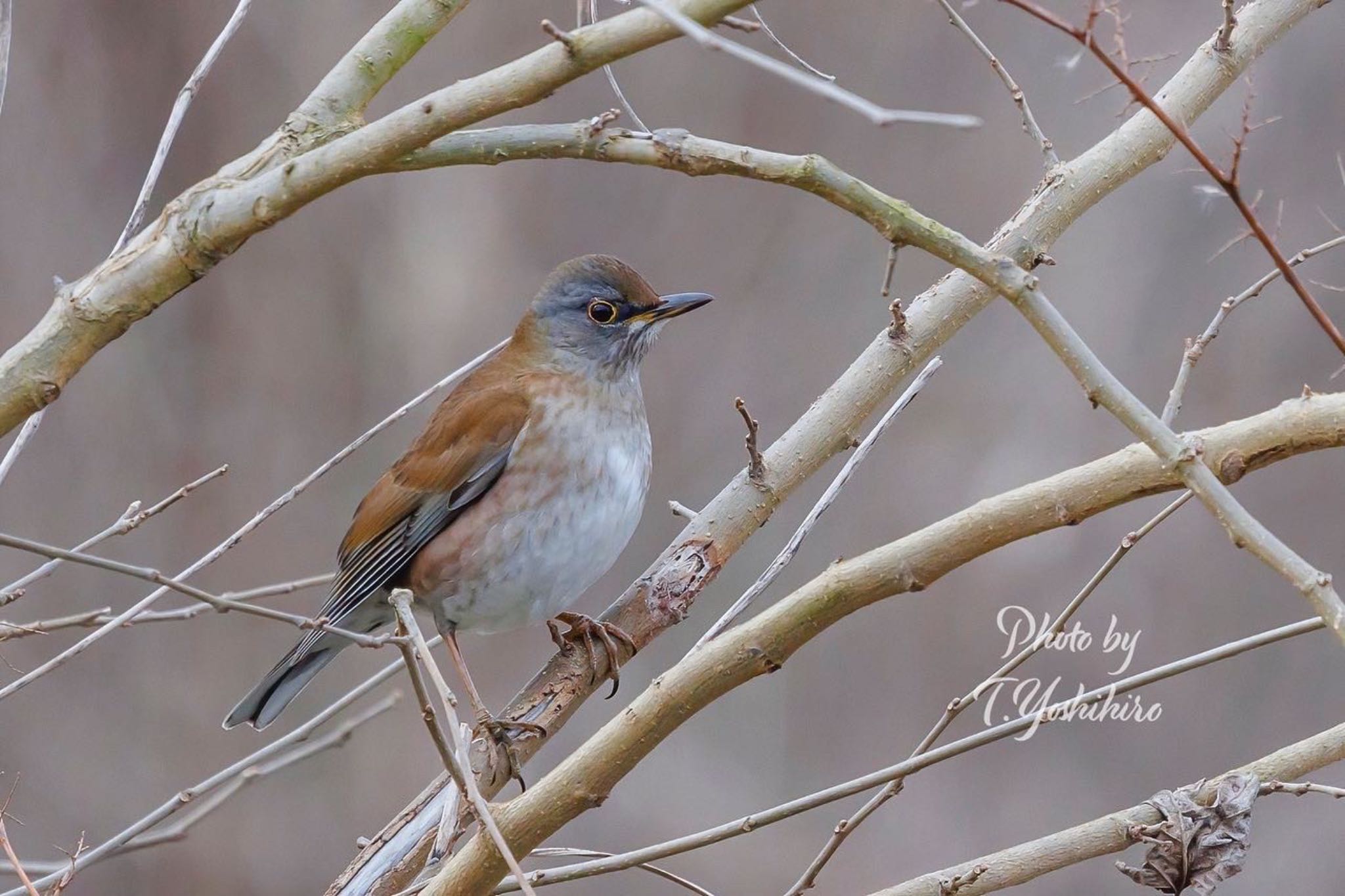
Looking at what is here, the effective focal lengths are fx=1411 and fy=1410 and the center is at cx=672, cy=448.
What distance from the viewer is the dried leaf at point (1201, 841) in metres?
2.39

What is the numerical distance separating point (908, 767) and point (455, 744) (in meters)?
0.70

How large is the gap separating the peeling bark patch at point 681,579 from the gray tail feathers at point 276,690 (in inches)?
46.7

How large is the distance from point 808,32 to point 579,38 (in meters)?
6.40

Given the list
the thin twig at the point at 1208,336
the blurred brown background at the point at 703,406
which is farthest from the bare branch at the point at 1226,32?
the blurred brown background at the point at 703,406

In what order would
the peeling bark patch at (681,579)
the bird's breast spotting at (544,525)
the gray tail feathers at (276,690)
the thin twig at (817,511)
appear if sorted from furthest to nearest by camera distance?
the gray tail feathers at (276,690) < the bird's breast spotting at (544,525) < the peeling bark patch at (681,579) < the thin twig at (817,511)

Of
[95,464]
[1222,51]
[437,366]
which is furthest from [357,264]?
[1222,51]

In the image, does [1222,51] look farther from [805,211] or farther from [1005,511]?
[805,211]

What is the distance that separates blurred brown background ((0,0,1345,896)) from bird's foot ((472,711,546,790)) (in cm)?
436

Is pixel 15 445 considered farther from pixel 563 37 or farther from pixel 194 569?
pixel 563 37

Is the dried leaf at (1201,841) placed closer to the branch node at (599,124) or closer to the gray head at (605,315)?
the branch node at (599,124)

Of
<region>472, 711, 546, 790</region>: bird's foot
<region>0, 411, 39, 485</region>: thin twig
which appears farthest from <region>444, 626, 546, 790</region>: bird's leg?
<region>0, 411, 39, 485</region>: thin twig

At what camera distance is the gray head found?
4.53 metres

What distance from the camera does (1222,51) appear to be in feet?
10.7

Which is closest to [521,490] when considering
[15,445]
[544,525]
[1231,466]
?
[544,525]
